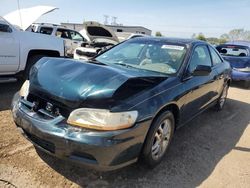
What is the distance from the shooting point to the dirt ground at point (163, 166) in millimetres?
2967

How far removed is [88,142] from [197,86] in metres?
2.22

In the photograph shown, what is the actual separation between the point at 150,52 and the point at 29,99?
1981 mm

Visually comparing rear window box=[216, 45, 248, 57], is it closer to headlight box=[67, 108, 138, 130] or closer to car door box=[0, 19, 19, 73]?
car door box=[0, 19, 19, 73]

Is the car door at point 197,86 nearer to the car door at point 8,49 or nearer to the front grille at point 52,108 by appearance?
the front grille at point 52,108

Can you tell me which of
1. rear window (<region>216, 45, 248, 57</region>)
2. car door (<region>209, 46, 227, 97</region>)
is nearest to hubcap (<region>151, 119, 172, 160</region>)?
car door (<region>209, 46, 227, 97</region>)

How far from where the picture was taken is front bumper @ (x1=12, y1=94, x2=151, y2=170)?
8.29 ft

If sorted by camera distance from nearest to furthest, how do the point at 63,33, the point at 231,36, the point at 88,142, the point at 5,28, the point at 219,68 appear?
the point at 88,142 → the point at 219,68 → the point at 5,28 → the point at 63,33 → the point at 231,36

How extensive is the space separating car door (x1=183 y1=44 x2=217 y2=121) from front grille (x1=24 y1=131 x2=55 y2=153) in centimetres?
193

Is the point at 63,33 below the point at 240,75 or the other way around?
the other way around

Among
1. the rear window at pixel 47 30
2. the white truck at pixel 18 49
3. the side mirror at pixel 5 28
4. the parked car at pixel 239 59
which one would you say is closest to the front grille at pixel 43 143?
the white truck at pixel 18 49

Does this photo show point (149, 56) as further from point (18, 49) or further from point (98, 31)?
point (98, 31)

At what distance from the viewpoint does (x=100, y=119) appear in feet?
8.57

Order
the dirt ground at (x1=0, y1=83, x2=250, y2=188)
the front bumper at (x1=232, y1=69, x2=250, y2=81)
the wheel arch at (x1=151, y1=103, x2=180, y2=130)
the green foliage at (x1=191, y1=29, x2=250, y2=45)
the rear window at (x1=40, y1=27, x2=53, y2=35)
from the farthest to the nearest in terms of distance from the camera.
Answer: the green foliage at (x1=191, y1=29, x2=250, y2=45)
the rear window at (x1=40, y1=27, x2=53, y2=35)
the front bumper at (x1=232, y1=69, x2=250, y2=81)
the wheel arch at (x1=151, y1=103, x2=180, y2=130)
the dirt ground at (x1=0, y1=83, x2=250, y2=188)

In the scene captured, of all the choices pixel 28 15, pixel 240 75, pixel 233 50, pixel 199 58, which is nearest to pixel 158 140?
pixel 199 58
